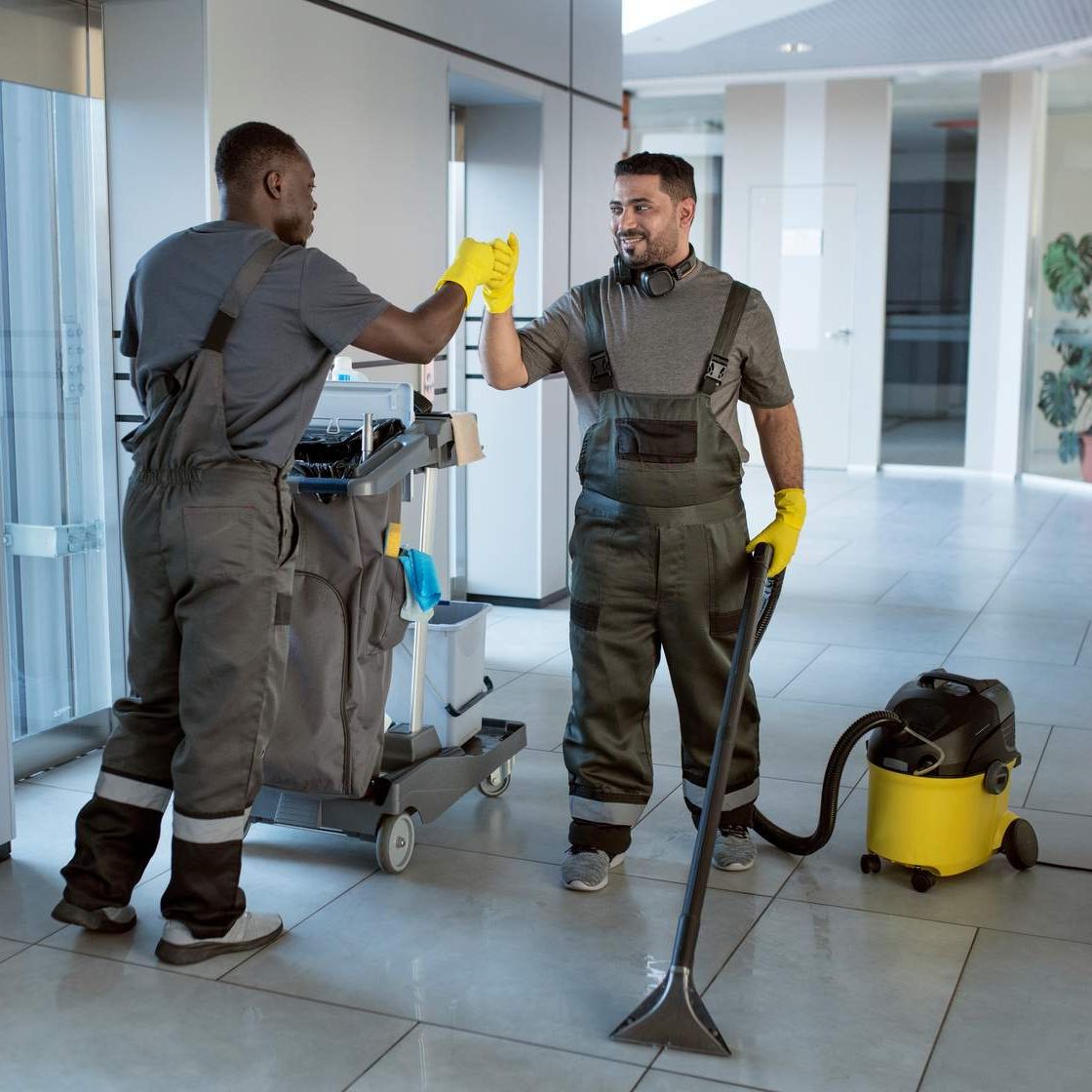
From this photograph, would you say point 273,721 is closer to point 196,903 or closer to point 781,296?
point 196,903

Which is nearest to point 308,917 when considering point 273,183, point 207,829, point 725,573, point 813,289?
point 207,829

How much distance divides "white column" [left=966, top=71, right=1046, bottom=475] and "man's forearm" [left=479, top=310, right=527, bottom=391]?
788 cm

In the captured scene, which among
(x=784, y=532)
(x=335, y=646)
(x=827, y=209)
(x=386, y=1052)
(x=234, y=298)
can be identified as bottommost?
(x=386, y=1052)

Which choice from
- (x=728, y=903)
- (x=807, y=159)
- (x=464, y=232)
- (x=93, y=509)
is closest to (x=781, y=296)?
(x=807, y=159)

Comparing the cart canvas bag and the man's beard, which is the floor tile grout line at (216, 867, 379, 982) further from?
the man's beard

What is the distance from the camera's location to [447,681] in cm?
326

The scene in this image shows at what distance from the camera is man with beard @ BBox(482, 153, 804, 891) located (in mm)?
2912

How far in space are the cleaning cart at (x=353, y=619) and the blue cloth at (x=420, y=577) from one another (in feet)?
0.09

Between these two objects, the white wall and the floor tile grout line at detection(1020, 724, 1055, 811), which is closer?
the floor tile grout line at detection(1020, 724, 1055, 811)

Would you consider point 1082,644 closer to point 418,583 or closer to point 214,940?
point 418,583

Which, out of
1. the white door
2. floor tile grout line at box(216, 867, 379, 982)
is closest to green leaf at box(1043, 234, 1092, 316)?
the white door

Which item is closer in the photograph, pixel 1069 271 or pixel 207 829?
pixel 207 829

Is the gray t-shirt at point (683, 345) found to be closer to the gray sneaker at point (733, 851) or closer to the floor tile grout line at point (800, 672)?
the gray sneaker at point (733, 851)

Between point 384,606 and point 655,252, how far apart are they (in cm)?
91
